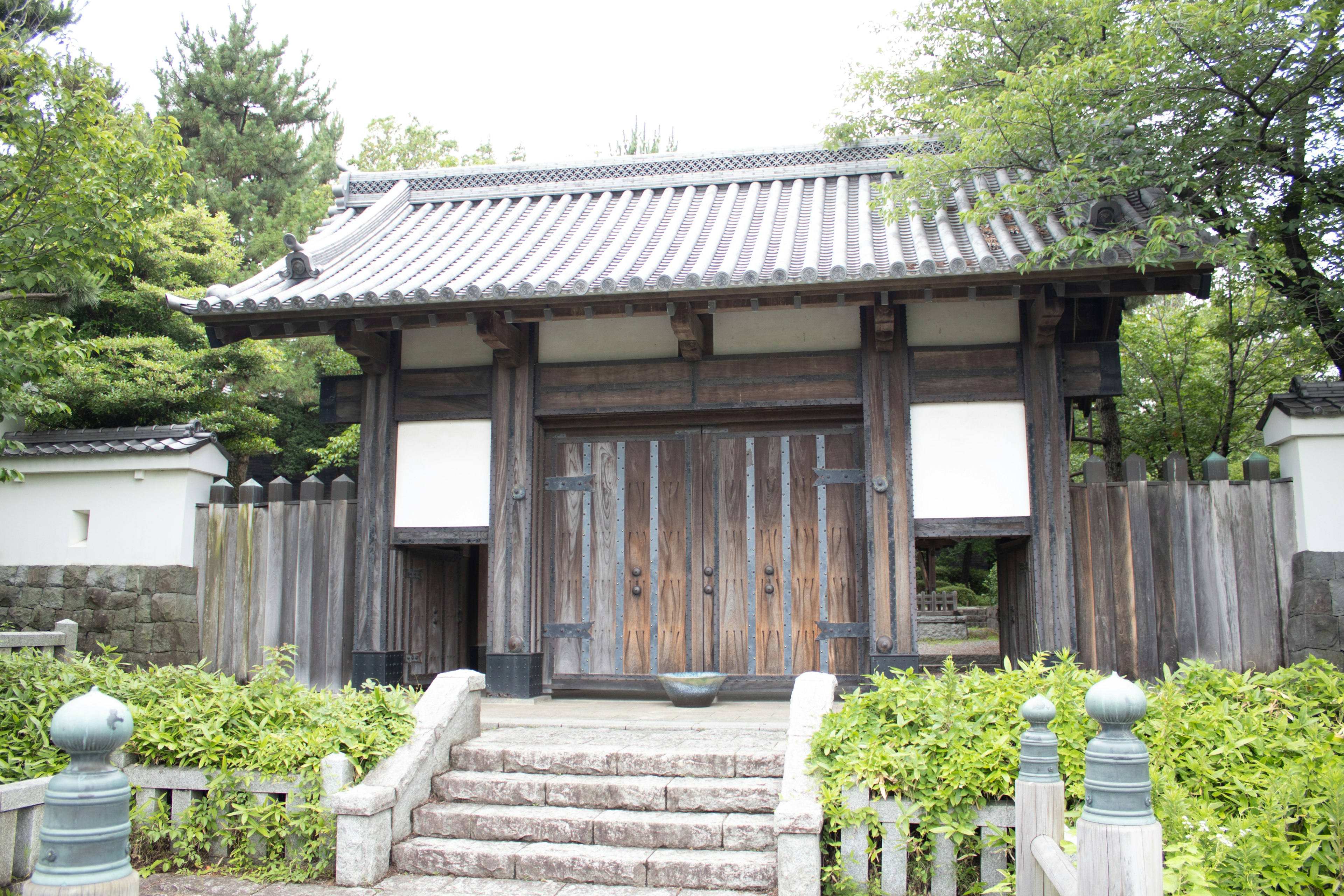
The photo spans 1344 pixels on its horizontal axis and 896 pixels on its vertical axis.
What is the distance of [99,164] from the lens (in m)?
6.22

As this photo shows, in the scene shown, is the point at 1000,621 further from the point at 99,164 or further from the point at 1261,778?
the point at 99,164

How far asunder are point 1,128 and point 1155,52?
7.74 m

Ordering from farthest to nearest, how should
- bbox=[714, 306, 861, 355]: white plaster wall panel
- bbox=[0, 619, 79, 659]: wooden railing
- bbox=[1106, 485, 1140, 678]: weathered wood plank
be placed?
bbox=[714, 306, 861, 355]: white plaster wall panel, bbox=[1106, 485, 1140, 678]: weathered wood plank, bbox=[0, 619, 79, 659]: wooden railing

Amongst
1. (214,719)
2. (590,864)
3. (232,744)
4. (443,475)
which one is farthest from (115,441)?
(590,864)

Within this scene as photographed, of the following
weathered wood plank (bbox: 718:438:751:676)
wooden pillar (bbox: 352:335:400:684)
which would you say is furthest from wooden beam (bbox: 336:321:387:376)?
weathered wood plank (bbox: 718:438:751:676)

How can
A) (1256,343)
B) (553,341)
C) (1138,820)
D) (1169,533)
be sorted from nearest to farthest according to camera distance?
(1138,820)
(1169,533)
(553,341)
(1256,343)

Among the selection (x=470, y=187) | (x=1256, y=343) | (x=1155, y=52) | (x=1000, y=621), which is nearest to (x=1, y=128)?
(x=470, y=187)

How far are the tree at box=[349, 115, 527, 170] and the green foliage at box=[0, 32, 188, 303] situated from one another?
1625 centimetres

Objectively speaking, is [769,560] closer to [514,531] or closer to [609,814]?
[514,531]

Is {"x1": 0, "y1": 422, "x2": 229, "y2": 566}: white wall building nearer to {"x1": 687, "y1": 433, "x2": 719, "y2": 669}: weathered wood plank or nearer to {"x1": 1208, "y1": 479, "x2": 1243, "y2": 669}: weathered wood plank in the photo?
{"x1": 687, "y1": 433, "x2": 719, "y2": 669}: weathered wood plank

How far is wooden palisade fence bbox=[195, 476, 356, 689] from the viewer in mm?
8258

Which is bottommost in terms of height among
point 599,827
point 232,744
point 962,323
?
point 599,827

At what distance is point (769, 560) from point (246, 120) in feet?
61.3

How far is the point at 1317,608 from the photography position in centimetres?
659
